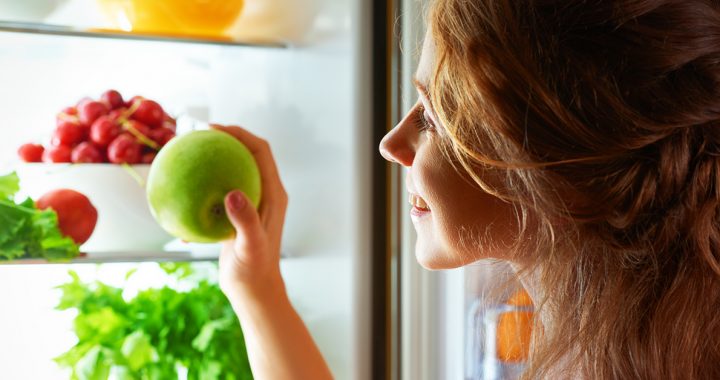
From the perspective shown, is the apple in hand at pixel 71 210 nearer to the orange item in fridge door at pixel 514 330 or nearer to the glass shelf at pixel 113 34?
the glass shelf at pixel 113 34

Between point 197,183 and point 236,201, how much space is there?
0.05 metres

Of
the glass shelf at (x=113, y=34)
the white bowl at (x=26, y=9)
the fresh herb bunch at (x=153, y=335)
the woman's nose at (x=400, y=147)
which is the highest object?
the white bowl at (x=26, y=9)

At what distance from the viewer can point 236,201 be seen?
→ 96cm

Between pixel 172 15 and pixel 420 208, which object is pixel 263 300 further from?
pixel 172 15

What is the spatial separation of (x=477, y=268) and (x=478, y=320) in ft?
0.22

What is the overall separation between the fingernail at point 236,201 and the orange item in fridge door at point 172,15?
30 cm

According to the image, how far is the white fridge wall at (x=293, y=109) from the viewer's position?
111 centimetres

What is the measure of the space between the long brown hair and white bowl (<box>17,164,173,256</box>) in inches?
21.5

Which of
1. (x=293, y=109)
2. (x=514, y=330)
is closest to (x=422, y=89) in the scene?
(x=514, y=330)

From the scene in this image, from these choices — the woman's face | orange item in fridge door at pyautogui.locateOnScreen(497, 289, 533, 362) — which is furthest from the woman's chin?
orange item in fridge door at pyautogui.locateOnScreen(497, 289, 533, 362)

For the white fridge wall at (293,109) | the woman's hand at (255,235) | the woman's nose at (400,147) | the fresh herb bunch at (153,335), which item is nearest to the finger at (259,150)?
the woman's hand at (255,235)

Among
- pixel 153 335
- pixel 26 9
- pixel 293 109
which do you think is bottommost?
pixel 153 335

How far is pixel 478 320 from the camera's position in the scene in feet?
3.15

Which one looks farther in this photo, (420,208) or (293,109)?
(293,109)
